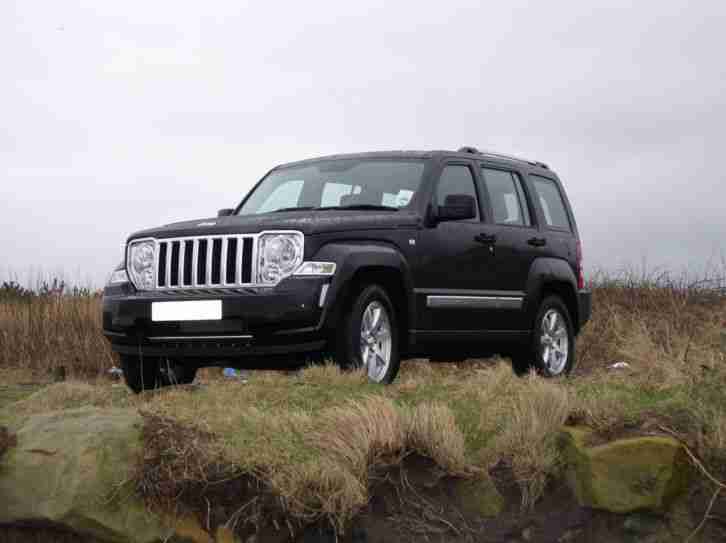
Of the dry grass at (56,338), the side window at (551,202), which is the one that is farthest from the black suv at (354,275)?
the dry grass at (56,338)

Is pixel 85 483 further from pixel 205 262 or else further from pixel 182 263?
pixel 182 263

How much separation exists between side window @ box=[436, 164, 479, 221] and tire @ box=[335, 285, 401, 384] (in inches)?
51.3

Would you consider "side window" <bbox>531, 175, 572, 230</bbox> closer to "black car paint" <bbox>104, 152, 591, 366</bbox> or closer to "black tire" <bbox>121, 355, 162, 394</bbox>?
"black car paint" <bbox>104, 152, 591, 366</bbox>

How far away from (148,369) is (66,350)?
6216 mm

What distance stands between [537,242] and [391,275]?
2623mm

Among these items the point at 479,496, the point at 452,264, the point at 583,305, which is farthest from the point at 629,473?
the point at 583,305

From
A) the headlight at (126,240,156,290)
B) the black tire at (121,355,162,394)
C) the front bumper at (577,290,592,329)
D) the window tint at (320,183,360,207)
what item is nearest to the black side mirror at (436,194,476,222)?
the window tint at (320,183,360,207)

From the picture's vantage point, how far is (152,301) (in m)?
8.62

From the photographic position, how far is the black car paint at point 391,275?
26.6 feet

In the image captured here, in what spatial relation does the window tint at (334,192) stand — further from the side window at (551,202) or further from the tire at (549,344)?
the side window at (551,202)

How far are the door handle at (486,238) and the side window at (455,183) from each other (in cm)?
19

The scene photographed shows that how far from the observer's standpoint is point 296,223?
324 inches

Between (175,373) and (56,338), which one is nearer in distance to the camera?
(175,373)

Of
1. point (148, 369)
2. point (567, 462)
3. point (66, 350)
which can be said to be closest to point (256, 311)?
point (148, 369)
